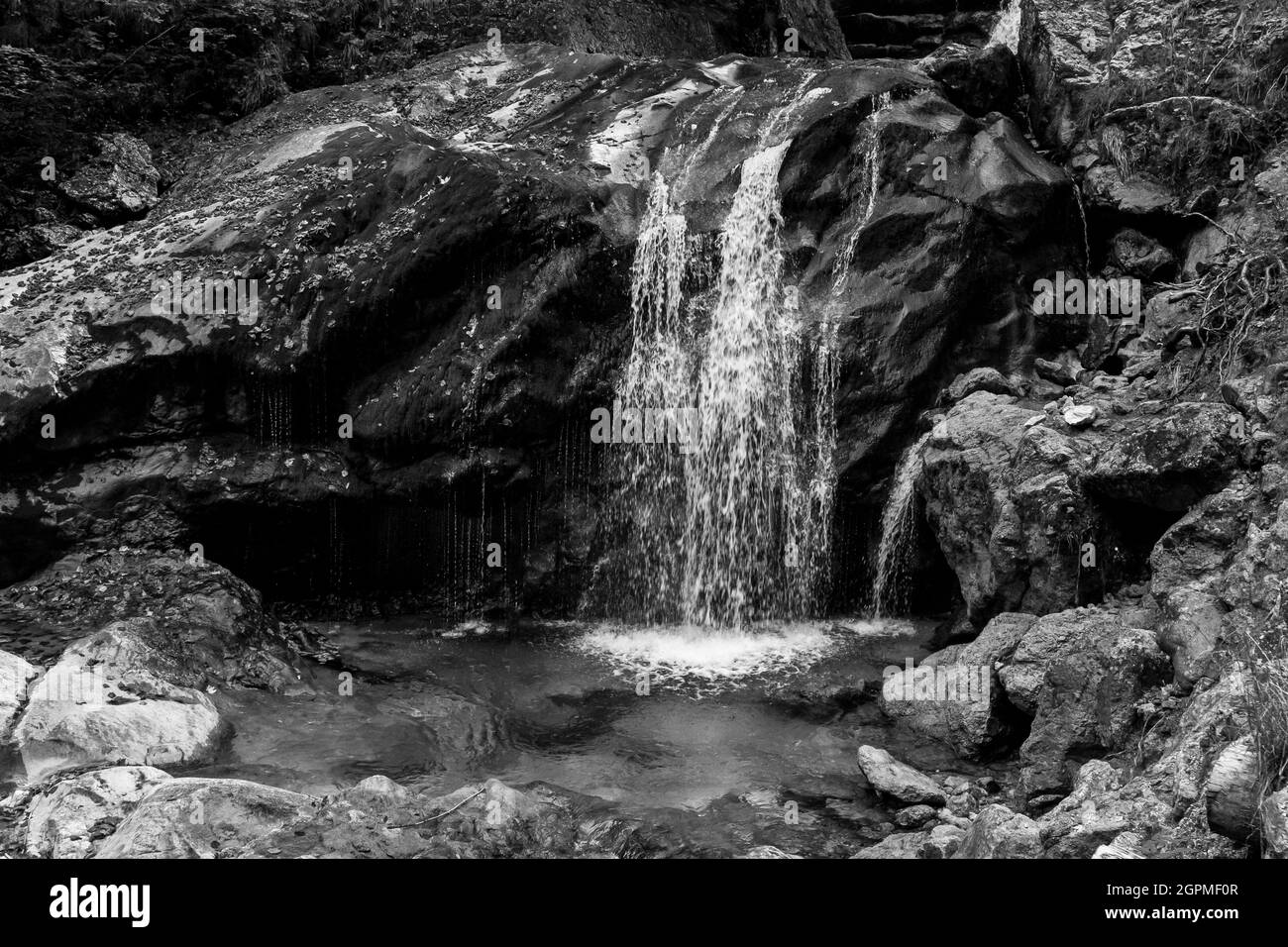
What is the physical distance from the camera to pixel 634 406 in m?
11.2

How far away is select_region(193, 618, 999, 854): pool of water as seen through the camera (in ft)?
24.2

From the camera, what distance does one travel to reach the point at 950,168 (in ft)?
38.1

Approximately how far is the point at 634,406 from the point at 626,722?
12.0 ft

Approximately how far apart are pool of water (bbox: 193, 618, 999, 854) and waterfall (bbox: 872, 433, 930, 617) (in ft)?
0.96

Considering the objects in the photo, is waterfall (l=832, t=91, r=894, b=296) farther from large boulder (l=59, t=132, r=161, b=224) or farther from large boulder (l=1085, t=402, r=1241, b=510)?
large boulder (l=59, t=132, r=161, b=224)

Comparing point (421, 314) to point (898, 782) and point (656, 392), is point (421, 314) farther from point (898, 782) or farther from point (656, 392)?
point (898, 782)

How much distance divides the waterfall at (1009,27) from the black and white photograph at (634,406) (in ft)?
2.27

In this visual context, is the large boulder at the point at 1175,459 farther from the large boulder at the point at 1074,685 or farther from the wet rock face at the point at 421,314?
the wet rock face at the point at 421,314

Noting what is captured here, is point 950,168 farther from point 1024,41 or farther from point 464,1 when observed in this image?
point 464,1

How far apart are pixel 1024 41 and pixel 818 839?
34.9ft

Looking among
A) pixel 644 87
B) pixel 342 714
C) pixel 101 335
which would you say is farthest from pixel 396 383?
pixel 644 87

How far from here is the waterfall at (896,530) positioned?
35.3ft

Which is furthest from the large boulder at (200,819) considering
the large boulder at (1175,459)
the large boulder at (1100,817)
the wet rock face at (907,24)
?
the wet rock face at (907,24)

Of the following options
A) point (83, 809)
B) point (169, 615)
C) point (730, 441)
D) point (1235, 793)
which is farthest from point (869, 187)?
point (83, 809)
